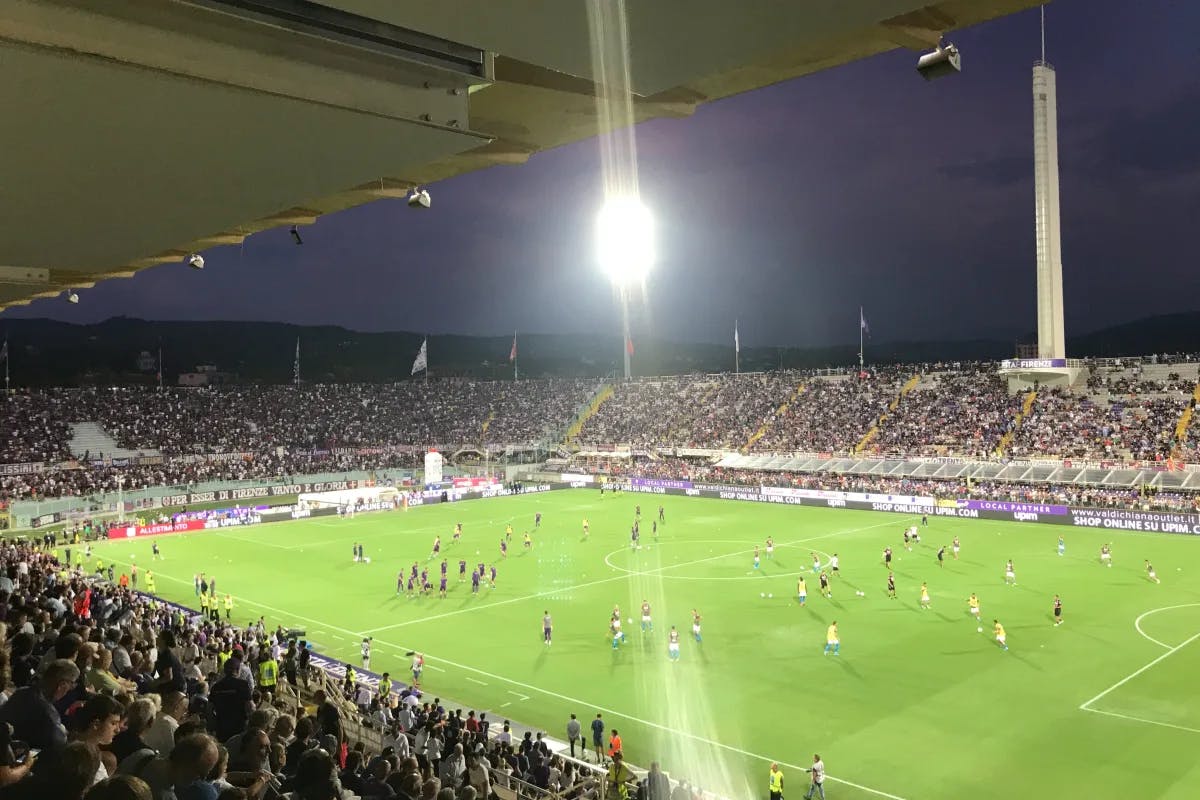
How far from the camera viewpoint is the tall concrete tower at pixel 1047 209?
60312 mm

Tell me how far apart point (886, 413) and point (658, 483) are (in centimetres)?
1882

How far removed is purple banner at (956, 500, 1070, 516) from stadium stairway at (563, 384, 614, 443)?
43433mm

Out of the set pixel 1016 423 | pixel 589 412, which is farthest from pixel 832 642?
pixel 589 412

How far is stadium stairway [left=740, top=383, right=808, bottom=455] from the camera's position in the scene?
73.9 meters

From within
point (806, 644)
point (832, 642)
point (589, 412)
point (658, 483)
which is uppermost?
point (589, 412)

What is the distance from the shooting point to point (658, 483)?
70188 mm

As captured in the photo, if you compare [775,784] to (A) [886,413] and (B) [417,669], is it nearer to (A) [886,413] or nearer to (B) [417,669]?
(B) [417,669]

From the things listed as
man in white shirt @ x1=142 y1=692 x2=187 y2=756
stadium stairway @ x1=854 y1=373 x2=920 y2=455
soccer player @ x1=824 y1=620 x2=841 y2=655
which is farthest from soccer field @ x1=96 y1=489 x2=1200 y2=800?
man in white shirt @ x1=142 y1=692 x2=187 y2=756

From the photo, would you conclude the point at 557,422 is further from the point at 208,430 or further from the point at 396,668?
the point at 396,668

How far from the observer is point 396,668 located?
27438 mm

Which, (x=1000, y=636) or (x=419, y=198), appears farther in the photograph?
(x=1000, y=636)

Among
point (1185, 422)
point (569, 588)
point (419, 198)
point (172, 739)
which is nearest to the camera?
point (419, 198)

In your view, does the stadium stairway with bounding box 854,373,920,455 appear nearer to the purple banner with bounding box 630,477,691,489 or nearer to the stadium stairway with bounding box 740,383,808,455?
the stadium stairway with bounding box 740,383,808,455

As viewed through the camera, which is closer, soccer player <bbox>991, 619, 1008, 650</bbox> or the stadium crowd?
the stadium crowd
